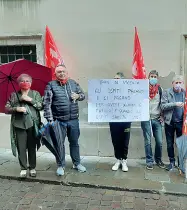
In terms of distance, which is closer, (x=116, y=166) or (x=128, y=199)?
(x=128, y=199)

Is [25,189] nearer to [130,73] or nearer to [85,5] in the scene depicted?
[130,73]

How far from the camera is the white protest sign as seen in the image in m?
4.44

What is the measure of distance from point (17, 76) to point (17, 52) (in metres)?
1.75

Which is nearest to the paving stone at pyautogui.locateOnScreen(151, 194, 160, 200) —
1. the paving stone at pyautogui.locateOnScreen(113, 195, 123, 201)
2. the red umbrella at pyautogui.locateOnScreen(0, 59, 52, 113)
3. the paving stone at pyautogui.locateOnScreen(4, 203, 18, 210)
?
the paving stone at pyautogui.locateOnScreen(113, 195, 123, 201)

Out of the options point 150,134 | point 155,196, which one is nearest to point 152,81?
point 150,134

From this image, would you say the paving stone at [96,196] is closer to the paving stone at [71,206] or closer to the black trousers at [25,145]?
the paving stone at [71,206]

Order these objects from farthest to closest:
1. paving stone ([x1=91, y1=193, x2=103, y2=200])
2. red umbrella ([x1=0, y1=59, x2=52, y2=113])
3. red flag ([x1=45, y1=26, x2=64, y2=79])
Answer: red flag ([x1=45, y1=26, x2=64, y2=79])
red umbrella ([x1=0, y1=59, x2=52, y2=113])
paving stone ([x1=91, y1=193, x2=103, y2=200])

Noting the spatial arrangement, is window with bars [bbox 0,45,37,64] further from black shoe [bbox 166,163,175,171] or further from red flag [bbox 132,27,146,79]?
black shoe [bbox 166,163,175,171]

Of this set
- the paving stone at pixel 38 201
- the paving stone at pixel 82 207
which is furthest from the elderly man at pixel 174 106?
the paving stone at pixel 38 201

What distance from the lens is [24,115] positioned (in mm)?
4195

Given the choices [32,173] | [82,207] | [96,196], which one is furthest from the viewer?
[32,173]

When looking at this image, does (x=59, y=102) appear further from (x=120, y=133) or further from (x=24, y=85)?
(x=120, y=133)

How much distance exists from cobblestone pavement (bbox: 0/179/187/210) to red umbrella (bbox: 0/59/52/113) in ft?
4.30

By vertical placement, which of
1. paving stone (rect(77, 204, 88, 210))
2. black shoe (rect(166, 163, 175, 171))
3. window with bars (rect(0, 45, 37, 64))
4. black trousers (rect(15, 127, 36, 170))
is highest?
window with bars (rect(0, 45, 37, 64))
